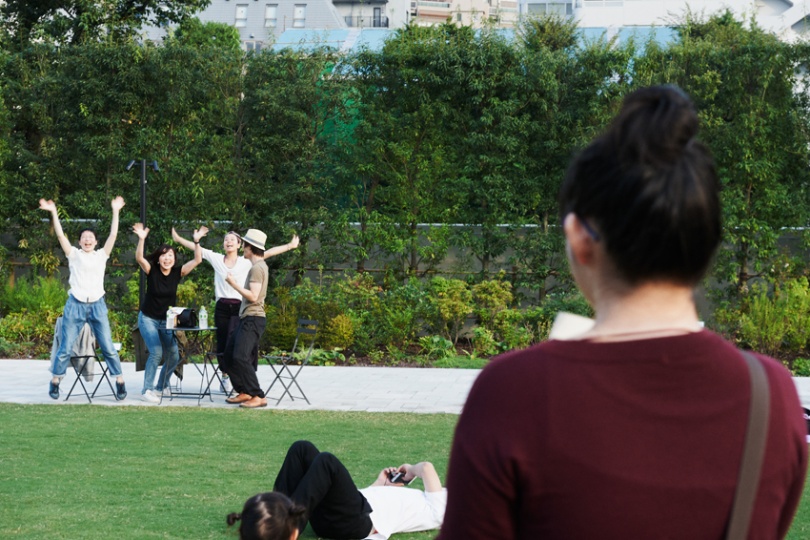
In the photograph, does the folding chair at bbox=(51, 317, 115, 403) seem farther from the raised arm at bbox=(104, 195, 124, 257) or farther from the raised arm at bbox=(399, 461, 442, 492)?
the raised arm at bbox=(399, 461, 442, 492)

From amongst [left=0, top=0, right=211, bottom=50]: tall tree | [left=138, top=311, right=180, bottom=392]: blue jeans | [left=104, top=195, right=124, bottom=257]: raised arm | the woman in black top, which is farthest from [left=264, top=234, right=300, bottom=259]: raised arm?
[left=0, top=0, right=211, bottom=50]: tall tree

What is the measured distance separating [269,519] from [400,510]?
69.2 inches

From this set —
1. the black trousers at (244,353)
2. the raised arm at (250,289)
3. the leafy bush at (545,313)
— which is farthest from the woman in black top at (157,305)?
the leafy bush at (545,313)

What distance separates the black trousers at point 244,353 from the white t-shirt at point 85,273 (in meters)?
1.58

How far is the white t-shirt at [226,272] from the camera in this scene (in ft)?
38.1

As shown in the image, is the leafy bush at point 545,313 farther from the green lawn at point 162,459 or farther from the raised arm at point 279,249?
the green lawn at point 162,459

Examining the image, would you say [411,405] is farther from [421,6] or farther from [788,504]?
[421,6]

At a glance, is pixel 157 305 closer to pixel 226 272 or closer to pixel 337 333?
pixel 226 272

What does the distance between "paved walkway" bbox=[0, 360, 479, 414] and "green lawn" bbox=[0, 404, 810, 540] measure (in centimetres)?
49

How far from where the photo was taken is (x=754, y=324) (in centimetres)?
1628

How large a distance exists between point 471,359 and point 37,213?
8.70 metres

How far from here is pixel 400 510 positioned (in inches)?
245

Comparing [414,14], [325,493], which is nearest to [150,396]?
[325,493]

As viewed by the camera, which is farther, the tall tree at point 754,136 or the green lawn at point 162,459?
the tall tree at point 754,136
